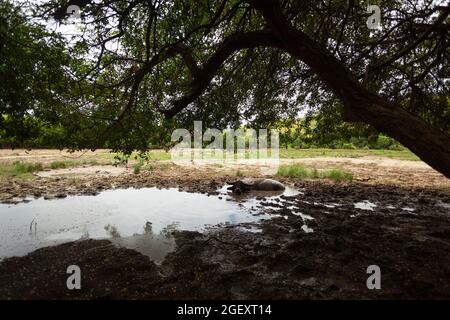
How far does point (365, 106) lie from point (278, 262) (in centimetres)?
280

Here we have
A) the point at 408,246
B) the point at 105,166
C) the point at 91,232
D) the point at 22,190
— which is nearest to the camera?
the point at 408,246

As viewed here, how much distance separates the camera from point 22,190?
39.7 ft

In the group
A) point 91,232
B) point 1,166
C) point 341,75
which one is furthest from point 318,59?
point 1,166

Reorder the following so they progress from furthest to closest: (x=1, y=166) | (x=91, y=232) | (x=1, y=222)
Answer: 1. (x=1, y=166)
2. (x=1, y=222)
3. (x=91, y=232)

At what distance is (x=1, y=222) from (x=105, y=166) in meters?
11.5

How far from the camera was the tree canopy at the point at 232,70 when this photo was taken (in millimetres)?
4973

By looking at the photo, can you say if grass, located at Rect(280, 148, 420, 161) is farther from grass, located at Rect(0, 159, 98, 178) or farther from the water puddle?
the water puddle

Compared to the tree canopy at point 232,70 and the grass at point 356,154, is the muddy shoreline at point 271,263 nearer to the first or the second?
the tree canopy at point 232,70

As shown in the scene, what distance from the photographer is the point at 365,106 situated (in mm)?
4598

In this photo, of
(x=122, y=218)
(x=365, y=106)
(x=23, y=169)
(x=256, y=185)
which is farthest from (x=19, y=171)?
(x=365, y=106)

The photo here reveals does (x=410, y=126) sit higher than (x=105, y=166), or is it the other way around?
(x=410, y=126)

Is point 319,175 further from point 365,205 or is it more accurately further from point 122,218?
point 122,218

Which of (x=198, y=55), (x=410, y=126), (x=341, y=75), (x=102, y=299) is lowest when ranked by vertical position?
(x=102, y=299)

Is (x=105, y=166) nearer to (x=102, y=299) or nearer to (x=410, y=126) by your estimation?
(x=102, y=299)
